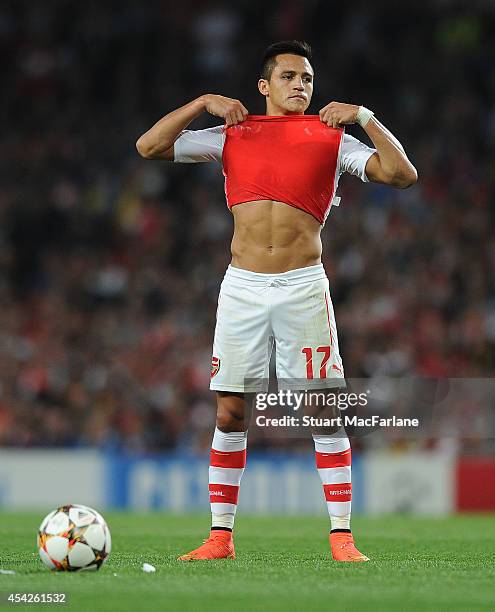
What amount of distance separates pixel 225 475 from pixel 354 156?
5.91ft

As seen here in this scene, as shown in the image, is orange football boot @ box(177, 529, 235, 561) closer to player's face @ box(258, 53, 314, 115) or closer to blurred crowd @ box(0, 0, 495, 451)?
player's face @ box(258, 53, 314, 115)

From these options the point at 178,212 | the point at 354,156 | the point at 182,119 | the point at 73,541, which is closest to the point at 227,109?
the point at 182,119

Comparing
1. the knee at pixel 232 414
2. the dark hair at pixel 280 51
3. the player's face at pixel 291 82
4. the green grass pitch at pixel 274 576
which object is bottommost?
the green grass pitch at pixel 274 576

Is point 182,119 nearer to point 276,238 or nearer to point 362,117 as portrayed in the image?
point 276,238

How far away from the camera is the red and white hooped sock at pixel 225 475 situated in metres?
6.73

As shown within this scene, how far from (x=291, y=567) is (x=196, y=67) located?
47.0 ft

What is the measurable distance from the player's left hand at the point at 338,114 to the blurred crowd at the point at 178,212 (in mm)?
7737

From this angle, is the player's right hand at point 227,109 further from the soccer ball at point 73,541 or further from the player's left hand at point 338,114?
the soccer ball at point 73,541

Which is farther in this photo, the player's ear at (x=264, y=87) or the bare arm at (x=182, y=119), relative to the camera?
the player's ear at (x=264, y=87)

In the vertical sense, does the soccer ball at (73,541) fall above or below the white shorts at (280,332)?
below

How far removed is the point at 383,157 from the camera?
653 centimetres

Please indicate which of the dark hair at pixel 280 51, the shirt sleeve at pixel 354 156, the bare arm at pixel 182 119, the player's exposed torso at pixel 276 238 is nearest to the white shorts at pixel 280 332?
the player's exposed torso at pixel 276 238

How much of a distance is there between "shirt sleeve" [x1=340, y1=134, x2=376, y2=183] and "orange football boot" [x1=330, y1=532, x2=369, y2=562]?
1.85m

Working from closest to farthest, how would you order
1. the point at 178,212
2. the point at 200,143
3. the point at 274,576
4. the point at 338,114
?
the point at 274,576
the point at 338,114
the point at 200,143
the point at 178,212
